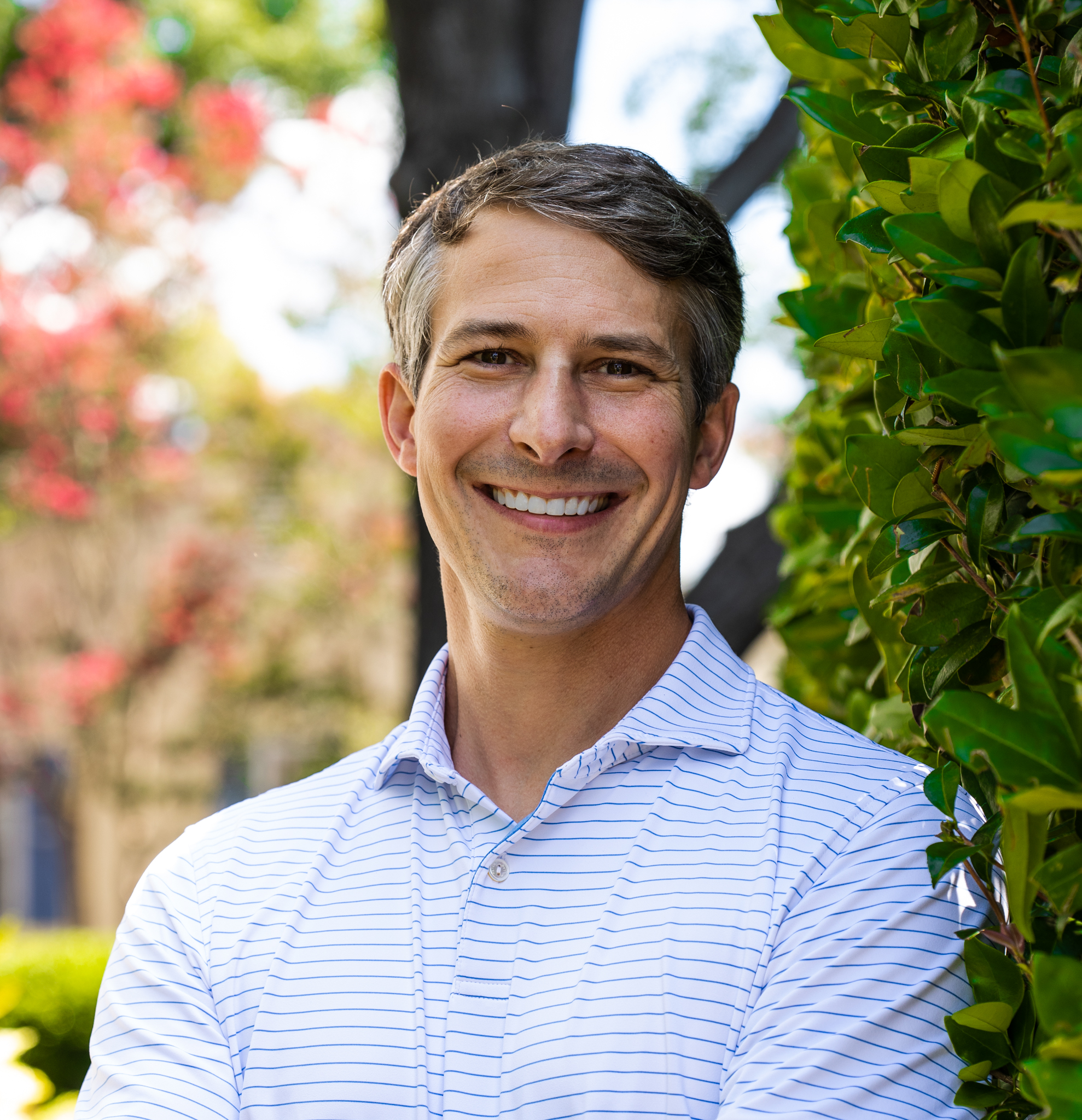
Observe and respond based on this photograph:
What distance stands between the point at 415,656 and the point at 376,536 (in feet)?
23.2

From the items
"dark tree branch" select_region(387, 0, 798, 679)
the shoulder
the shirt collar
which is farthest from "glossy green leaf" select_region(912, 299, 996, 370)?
"dark tree branch" select_region(387, 0, 798, 679)

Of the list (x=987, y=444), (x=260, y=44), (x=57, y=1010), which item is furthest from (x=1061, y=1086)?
(x=260, y=44)

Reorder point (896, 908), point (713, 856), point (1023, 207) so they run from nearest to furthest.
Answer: point (1023, 207)
point (896, 908)
point (713, 856)

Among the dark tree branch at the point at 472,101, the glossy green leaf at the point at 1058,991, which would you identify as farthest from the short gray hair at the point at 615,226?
the dark tree branch at the point at 472,101

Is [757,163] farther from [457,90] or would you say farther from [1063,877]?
[1063,877]

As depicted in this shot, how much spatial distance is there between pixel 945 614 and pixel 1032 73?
0.53 metres

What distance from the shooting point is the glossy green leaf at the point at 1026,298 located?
1005 mm

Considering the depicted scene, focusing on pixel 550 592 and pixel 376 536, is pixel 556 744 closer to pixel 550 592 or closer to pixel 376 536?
pixel 550 592

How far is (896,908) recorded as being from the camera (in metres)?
1.37

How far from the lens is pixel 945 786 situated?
124cm

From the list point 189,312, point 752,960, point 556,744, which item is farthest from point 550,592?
point 189,312

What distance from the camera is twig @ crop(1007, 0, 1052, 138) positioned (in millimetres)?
1023

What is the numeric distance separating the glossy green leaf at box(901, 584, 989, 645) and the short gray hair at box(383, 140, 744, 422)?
777 millimetres

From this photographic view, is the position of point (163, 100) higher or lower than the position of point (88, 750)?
higher
